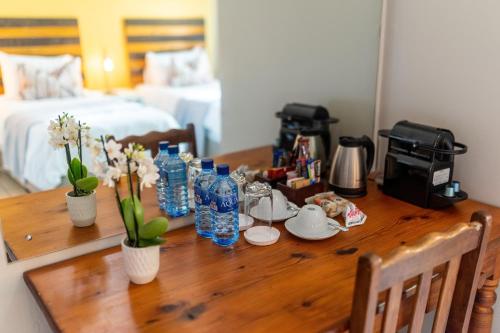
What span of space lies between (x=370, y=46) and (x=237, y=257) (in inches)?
37.5

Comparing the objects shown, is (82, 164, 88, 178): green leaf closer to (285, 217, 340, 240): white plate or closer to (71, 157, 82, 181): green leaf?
(71, 157, 82, 181): green leaf

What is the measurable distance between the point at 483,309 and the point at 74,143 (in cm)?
118

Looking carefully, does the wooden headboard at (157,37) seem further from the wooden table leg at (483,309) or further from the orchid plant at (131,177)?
the wooden table leg at (483,309)

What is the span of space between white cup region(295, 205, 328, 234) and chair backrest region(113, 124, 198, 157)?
73cm

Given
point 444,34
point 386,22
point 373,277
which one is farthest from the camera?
point 386,22

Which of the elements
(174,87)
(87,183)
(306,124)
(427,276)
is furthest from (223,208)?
(174,87)

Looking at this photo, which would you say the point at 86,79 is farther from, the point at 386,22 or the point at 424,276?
the point at 424,276

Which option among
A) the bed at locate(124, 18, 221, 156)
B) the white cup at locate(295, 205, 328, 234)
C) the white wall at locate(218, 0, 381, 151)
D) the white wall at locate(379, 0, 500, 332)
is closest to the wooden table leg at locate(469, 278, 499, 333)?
the white wall at locate(379, 0, 500, 332)

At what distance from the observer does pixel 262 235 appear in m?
1.14

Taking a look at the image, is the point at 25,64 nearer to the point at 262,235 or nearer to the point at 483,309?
the point at 262,235

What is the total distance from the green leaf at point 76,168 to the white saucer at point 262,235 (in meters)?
0.47

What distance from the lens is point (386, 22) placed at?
58.6 inches

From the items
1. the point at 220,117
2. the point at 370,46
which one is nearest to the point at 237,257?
the point at 370,46

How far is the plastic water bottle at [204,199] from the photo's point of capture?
3.68 ft
